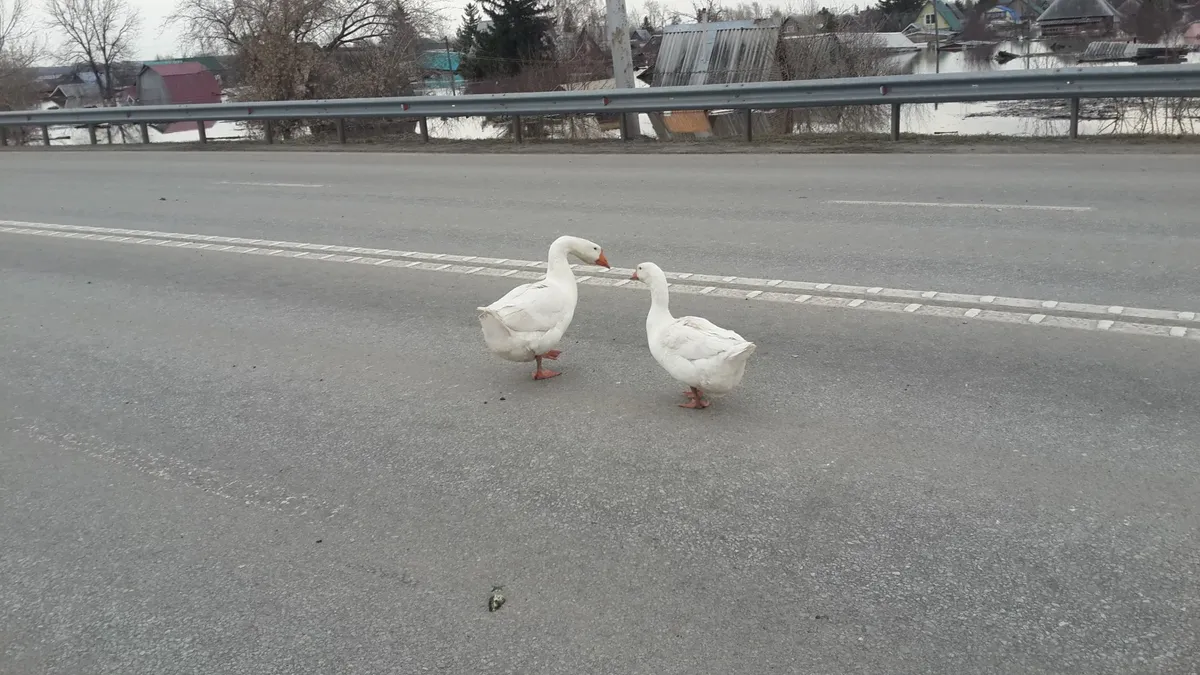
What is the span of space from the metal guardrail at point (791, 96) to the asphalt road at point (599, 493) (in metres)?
5.99

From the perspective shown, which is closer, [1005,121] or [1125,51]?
[1005,121]

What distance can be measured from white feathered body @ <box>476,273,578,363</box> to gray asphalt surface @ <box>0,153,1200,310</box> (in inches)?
93.5

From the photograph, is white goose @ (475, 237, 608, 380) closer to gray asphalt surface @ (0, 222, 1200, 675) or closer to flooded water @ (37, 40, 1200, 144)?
gray asphalt surface @ (0, 222, 1200, 675)

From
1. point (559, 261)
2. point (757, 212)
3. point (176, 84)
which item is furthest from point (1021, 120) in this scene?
point (176, 84)

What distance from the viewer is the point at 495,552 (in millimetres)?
3553

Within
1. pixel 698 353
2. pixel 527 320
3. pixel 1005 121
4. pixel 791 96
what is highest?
pixel 791 96

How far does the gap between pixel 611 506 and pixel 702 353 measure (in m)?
0.97

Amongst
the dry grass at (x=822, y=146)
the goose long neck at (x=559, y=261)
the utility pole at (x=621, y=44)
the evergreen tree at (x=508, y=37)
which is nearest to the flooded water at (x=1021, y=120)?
the utility pole at (x=621, y=44)

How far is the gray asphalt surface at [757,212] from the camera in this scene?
696 centimetres

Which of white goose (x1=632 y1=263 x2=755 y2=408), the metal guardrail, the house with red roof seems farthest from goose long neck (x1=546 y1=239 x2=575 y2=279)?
the house with red roof

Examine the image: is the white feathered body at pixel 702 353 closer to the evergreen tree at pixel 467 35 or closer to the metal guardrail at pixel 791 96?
the metal guardrail at pixel 791 96

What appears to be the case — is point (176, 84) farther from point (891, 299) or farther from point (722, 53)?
point (891, 299)

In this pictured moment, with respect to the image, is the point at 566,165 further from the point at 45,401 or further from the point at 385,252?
the point at 45,401

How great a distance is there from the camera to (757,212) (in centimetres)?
954
